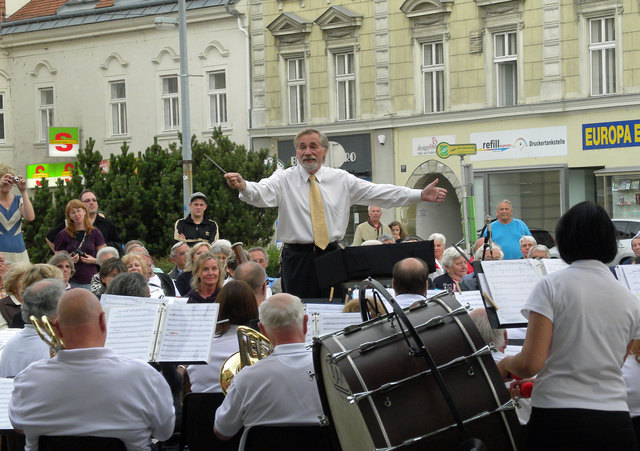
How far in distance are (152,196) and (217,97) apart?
38.3ft

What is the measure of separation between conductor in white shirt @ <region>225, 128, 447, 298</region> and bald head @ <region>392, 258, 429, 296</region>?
3.61 feet

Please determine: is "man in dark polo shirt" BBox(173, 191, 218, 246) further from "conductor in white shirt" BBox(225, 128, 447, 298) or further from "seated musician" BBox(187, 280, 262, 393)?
"seated musician" BBox(187, 280, 262, 393)

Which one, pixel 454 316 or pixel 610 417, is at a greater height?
pixel 454 316

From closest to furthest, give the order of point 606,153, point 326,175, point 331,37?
point 326,175, point 606,153, point 331,37

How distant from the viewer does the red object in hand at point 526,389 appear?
182 inches

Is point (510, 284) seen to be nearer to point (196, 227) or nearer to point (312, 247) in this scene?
point (312, 247)

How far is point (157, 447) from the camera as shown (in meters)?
6.52

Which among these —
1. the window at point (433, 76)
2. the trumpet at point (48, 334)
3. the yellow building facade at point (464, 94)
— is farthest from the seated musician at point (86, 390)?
the window at point (433, 76)

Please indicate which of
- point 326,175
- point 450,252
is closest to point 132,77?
point 450,252

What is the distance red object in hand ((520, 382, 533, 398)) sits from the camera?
462cm

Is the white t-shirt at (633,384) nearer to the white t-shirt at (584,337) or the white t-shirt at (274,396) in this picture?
the white t-shirt at (584,337)

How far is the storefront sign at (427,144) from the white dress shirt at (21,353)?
21730 mm

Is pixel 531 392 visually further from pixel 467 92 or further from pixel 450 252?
pixel 467 92

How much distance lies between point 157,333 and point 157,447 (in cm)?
82
